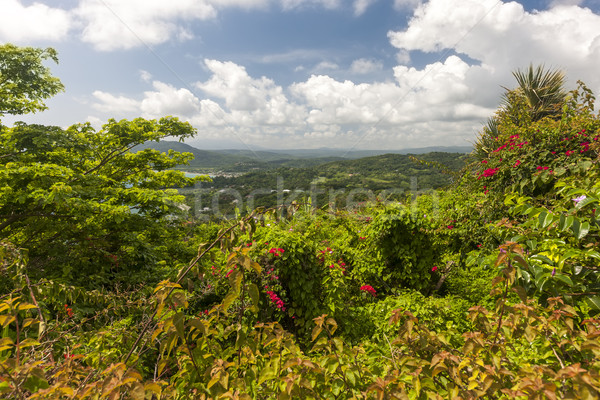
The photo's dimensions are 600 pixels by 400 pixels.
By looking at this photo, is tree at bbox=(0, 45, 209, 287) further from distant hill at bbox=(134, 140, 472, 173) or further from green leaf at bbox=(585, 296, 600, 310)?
green leaf at bbox=(585, 296, 600, 310)

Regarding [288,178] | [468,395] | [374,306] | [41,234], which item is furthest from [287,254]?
[288,178]

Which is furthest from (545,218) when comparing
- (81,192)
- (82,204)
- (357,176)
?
(357,176)

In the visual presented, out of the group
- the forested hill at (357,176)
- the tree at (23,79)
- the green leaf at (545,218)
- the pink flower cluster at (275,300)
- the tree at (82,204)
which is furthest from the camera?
the forested hill at (357,176)

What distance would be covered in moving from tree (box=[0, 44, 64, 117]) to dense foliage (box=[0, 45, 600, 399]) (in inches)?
73.8

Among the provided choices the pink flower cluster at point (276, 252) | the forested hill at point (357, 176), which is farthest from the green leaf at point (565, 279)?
the forested hill at point (357, 176)

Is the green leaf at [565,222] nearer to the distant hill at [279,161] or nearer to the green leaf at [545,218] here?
the green leaf at [545,218]

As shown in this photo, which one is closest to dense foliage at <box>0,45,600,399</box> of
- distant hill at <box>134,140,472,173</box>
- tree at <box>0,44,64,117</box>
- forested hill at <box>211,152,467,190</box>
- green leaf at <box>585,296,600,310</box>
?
green leaf at <box>585,296,600,310</box>

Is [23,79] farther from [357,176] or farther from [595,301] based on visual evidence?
[357,176]

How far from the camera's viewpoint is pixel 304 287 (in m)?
3.51

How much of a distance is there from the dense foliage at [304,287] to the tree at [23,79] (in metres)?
1.88

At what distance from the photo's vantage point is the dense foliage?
1.10 metres

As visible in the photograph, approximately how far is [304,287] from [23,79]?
9902mm

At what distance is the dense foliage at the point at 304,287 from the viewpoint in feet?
3.61

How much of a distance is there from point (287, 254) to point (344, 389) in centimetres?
226
